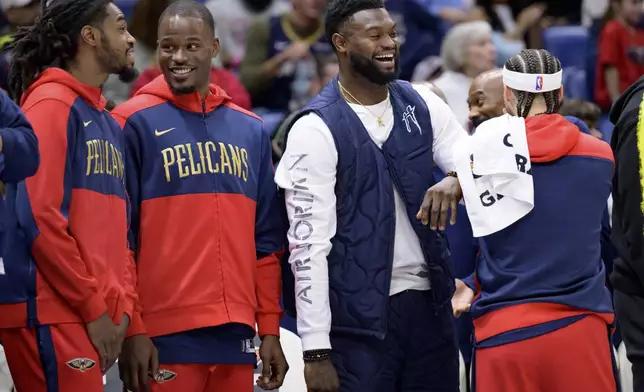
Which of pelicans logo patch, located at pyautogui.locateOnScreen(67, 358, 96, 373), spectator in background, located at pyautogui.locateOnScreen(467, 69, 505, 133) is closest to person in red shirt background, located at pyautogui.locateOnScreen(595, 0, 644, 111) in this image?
spectator in background, located at pyautogui.locateOnScreen(467, 69, 505, 133)

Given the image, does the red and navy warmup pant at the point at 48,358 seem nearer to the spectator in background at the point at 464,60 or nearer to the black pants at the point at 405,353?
the black pants at the point at 405,353

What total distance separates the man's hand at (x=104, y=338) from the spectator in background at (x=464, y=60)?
154 inches

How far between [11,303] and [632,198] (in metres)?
2.02

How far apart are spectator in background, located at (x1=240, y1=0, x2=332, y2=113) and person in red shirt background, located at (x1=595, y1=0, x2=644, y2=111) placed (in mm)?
2137

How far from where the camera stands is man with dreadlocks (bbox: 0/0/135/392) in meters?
3.89

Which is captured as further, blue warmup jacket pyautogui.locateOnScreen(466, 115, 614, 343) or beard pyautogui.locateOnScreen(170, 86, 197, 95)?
beard pyautogui.locateOnScreen(170, 86, 197, 95)

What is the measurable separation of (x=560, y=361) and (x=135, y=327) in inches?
54.7

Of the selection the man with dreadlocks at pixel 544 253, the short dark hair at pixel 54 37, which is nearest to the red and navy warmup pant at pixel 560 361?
the man with dreadlocks at pixel 544 253

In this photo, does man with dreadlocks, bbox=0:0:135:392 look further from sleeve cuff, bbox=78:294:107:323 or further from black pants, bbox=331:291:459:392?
black pants, bbox=331:291:459:392

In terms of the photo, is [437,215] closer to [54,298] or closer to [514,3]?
[54,298]

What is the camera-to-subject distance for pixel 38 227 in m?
3.88

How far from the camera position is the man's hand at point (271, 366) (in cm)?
432

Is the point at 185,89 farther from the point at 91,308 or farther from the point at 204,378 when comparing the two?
the point at 204,378

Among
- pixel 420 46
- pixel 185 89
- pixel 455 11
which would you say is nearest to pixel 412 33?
pixel 420 46
